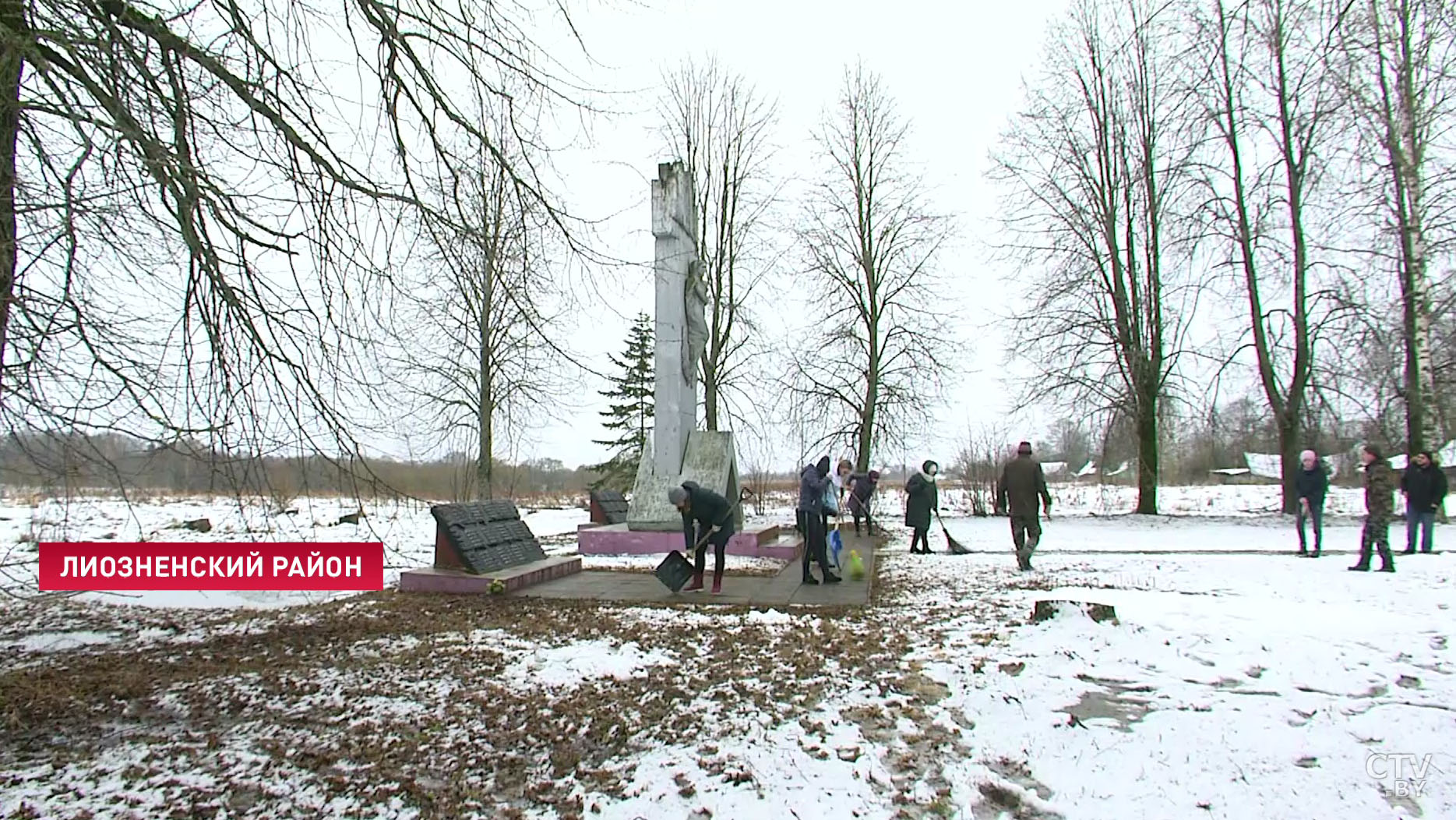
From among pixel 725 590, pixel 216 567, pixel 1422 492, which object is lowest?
pixel 725 590

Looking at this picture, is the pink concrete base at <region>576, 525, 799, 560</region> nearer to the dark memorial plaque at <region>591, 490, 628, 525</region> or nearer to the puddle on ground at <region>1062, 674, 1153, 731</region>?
the dark memorial plaque at <region>591, 490, 628, 525</region>

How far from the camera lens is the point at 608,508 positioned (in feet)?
53.7

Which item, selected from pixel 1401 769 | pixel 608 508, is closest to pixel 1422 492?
pixel 1401 769

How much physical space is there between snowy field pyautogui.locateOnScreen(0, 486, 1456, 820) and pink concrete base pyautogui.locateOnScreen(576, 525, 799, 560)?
4.46 meters

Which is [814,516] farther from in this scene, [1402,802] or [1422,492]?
[1422,492]

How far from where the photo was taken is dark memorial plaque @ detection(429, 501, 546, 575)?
8.46m

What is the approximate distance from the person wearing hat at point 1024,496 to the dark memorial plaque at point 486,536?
592 cm

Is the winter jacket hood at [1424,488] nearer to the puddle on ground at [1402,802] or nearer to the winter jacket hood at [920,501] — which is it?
the winter jacket hood at [920,501]

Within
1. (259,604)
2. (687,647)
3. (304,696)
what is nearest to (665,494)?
(259,604)

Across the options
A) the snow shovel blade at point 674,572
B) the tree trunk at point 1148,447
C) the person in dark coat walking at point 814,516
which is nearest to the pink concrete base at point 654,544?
the person in dark coat walking at point 814,516

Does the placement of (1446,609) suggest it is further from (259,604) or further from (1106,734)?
(259,604)

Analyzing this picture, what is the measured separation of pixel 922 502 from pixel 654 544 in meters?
4.62

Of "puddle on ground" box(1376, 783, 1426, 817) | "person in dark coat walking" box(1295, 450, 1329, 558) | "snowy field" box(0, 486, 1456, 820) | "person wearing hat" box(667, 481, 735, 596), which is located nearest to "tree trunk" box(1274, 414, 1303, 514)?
"person in dark coat walking" box(1295, 450, 1329, 558)

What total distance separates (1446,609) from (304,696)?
857 centimetres
